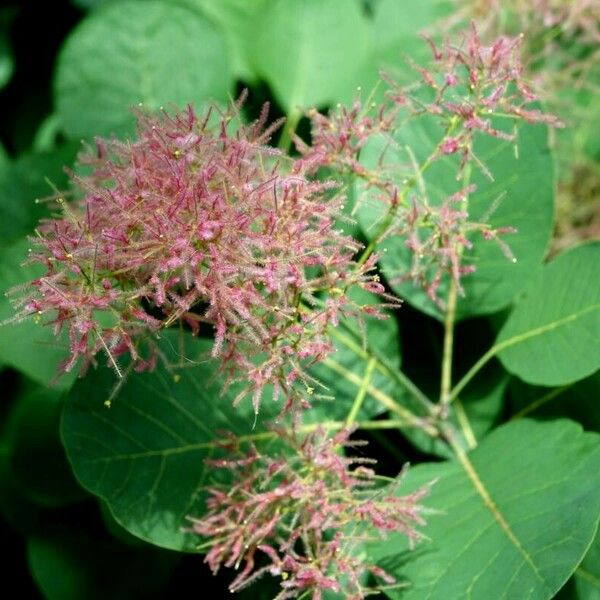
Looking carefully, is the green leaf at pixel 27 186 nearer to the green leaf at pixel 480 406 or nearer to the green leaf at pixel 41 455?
the green leaf at pixel 41 455

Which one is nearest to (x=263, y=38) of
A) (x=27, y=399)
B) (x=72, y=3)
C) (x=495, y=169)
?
(x=72, y=3)

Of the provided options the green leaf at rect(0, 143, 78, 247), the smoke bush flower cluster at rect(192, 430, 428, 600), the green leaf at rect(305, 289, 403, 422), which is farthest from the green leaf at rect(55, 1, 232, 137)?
the smoke bush flower cluster at rect(192, 430, 428, 600)

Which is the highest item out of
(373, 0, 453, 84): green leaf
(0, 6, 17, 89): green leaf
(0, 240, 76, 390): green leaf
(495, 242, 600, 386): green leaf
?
(373, 0, 453, 84): green leaf

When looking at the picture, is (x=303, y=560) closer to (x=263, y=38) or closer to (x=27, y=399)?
(x=27, y=399)

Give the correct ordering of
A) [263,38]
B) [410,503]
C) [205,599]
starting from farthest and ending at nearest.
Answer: [263,38] → [205,599] → [410,503]

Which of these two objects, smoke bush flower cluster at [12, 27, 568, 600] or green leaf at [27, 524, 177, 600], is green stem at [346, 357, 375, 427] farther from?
green leaf at [27, 524, 177, 600]

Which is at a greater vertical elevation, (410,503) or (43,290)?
(43,290)
